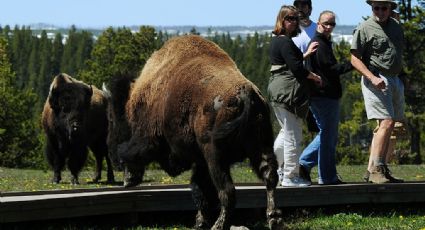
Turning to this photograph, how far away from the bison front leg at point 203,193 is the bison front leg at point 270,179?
3.53 ft

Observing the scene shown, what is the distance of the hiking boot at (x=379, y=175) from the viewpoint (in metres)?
12.2

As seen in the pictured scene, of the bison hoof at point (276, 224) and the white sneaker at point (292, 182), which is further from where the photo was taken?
the white sneaker at point (292, 182)

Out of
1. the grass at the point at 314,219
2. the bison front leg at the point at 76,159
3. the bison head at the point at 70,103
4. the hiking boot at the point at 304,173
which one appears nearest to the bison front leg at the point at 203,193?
the grass at the point at 314,219

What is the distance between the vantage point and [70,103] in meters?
18.2

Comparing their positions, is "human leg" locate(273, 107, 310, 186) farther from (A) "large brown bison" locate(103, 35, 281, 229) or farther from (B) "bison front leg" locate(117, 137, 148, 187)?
(B) "bison front leg" locate(117, 137, 148, 187)

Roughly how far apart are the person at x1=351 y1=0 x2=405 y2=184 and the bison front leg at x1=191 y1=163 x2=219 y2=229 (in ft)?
8.29

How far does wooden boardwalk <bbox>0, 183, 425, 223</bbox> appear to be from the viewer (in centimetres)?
955

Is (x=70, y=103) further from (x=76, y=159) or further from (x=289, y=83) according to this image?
(x=289, y=83)

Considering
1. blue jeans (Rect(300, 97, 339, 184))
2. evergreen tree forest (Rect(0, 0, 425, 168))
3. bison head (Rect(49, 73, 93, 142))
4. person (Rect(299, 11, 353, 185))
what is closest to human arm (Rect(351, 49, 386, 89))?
person (Rect(299, 11, 353, 185))

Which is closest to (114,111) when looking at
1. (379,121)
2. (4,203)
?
(4,203)

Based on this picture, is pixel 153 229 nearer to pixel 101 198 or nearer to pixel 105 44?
pixel 101 198

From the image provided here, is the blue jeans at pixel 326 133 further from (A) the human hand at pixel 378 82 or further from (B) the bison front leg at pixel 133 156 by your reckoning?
(B) the bison front leg at pixel 133 156

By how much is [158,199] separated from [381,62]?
328 cm

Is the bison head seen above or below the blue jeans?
below
